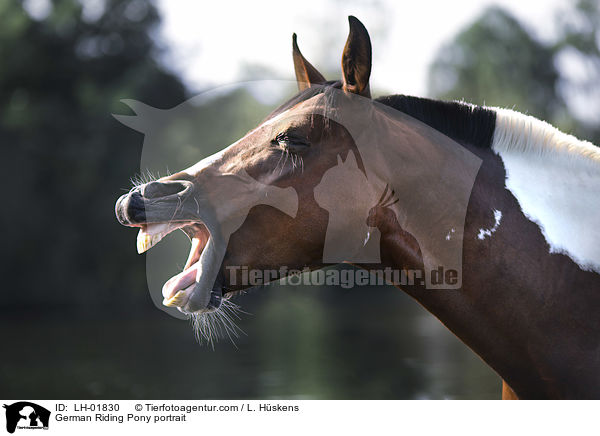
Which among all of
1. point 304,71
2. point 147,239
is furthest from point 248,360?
point 147,239

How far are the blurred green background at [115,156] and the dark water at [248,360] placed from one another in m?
0.17

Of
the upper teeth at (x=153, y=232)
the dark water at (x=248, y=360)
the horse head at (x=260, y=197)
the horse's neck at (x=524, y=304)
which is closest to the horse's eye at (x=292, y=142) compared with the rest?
the horse head at (x=260, y=197)

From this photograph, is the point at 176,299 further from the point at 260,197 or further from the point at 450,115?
the point at 450,115

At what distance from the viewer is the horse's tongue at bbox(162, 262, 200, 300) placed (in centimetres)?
208

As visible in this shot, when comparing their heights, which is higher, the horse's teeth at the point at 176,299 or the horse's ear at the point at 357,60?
the horse's ear at the point at 357,60

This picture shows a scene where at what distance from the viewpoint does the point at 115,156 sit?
23.5 metres

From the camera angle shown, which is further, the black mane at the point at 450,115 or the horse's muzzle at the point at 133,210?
the black mane at the point at 450,115

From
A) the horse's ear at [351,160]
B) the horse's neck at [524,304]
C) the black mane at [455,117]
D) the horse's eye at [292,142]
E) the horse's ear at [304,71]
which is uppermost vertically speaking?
the horse's ear at [304,71]

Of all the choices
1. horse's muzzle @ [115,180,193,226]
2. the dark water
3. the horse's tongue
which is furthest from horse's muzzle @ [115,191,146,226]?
the dark water

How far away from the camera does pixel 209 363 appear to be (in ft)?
41.3

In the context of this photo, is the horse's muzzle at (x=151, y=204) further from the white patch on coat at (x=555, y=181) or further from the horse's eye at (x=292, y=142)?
the white patch on coat at (x=555, y=181)

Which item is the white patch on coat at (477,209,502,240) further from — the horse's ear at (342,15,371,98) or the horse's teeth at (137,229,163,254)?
the horse's teeth at (137,229,163,254)
